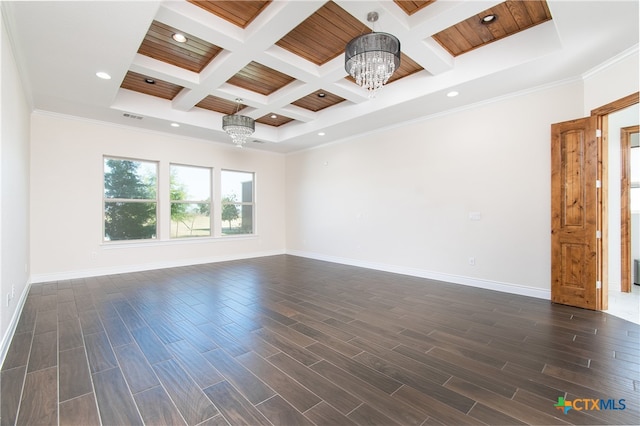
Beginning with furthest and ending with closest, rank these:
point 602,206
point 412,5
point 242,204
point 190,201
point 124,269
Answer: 1. point 242,204
2. point 190,201
3. point 124,269
4. point 602,206
5. point 412,5

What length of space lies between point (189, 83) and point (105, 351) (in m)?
3.39

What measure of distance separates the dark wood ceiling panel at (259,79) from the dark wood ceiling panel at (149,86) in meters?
1.02

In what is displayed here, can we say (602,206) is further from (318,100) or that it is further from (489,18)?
(318,100)

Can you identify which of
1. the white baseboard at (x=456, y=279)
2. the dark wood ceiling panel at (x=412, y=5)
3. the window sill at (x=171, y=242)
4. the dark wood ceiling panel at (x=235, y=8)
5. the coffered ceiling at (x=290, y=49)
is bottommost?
the white baseboard at (x=456, y=279)

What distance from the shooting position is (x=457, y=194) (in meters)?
4.54

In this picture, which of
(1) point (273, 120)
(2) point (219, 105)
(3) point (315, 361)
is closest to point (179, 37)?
(2) point (219, 105)

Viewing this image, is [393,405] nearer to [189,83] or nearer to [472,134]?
[472,134]

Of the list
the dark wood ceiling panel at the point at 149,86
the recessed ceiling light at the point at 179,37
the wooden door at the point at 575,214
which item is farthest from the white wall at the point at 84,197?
the wooden door at the point at 575,214

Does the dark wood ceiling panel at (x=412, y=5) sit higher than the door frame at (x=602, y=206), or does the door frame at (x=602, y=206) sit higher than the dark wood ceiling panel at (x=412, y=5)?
the dark wood ceiling panel at (x=412, y=5)

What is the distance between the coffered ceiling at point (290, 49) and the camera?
8.22ft

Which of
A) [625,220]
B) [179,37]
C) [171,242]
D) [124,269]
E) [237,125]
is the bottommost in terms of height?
[124,269]

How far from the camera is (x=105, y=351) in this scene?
2334 millimetres

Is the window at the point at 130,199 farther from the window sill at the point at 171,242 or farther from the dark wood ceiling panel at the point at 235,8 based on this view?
the dark wood ceiling panel at the point at 235,8

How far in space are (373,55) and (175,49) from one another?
2419mm
